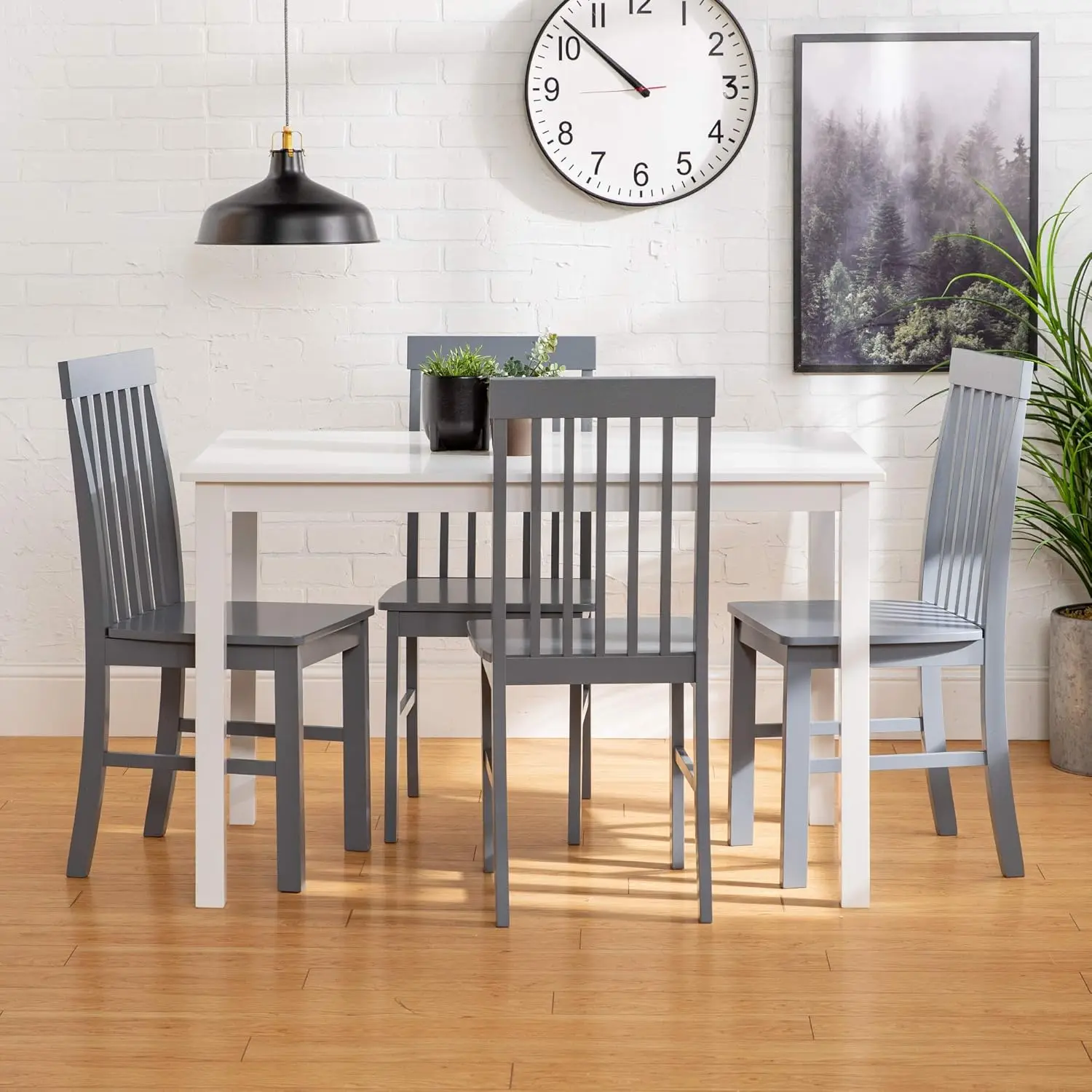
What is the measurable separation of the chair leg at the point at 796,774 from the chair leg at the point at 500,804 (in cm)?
54

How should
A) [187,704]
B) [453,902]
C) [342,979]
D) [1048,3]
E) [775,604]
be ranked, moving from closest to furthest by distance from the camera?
[342,979], [453,902], [775,604], [1048,3], [187,704]

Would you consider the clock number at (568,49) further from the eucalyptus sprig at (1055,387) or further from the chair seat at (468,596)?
the chair seat at (468,596)

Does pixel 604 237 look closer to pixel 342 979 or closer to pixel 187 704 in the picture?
pixel 187 704

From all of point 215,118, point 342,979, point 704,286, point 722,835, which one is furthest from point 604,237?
point 342,979

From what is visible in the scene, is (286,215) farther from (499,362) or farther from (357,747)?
(357,747)

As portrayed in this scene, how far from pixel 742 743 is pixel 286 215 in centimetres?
137

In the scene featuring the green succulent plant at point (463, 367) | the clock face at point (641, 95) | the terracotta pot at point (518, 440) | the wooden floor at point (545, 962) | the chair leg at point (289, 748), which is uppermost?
the clock face at point (641, 95)

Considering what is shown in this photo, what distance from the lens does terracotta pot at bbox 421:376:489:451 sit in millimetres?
2854

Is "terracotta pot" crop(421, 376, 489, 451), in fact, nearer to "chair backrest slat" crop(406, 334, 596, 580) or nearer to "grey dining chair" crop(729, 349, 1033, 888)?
"chair backrest slat" crop(406, 334, 596, 580)

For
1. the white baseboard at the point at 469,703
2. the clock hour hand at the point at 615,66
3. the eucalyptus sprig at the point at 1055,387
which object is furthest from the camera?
the white baseboard at the point at 469,703

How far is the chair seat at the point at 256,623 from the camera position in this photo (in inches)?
106

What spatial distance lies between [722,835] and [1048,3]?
7.32 ft

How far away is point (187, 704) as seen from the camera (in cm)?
390

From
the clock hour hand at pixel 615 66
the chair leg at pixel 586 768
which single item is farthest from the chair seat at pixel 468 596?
the clock hour hand at pixel 615 66
